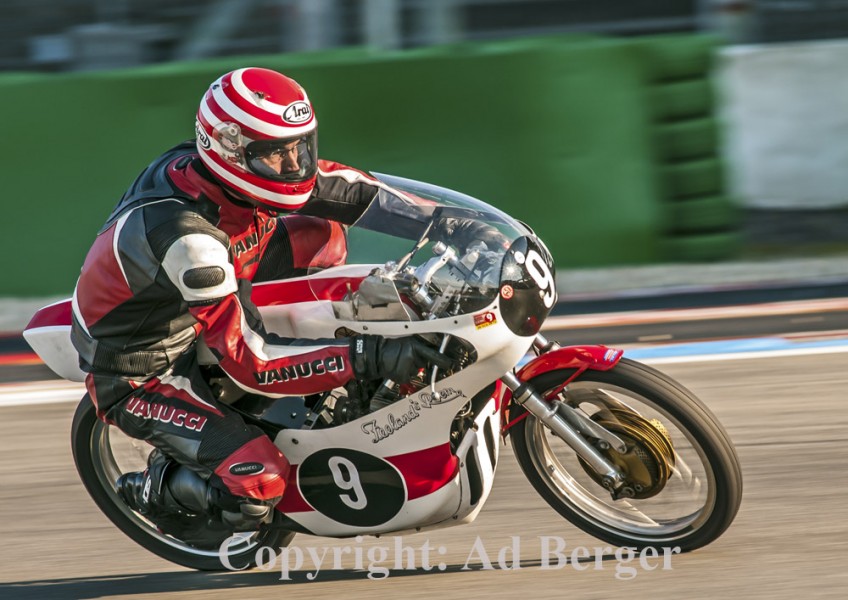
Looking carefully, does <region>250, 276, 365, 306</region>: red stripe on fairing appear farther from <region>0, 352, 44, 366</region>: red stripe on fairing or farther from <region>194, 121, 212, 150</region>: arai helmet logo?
<region>0, 352, 44, 366</region>: red stripe on fairing

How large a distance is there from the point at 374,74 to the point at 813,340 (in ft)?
10.4

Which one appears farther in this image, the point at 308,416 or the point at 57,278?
the point at 57,278

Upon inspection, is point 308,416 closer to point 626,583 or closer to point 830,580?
point 626,583

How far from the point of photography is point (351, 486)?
410 centimetres

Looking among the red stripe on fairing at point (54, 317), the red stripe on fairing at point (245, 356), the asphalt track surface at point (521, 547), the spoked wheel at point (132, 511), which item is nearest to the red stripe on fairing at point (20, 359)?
the asphalt track surface at point (521, 547)

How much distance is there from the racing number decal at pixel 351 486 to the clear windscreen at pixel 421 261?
50 centimetres

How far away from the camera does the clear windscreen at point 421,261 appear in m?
3.80

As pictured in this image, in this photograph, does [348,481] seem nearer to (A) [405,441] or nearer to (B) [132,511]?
(A) [405,441]

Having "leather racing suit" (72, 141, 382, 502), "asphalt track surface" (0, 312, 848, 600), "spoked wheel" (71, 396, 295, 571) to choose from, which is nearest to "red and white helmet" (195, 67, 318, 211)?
"leather racing suit" (72, 141, 382, 502)

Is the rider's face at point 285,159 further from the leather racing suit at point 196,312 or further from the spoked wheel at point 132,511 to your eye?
the spoked wheel at point 132,511

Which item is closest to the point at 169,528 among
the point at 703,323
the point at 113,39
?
the point at 703,323

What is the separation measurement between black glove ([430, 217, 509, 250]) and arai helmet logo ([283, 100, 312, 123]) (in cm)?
51

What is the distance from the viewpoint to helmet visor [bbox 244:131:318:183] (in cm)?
380

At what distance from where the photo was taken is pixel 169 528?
169 inches
